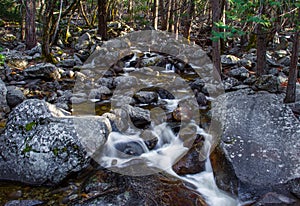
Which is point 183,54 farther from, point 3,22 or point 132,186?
point 3,22

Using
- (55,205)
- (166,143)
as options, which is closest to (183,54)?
(166,143)

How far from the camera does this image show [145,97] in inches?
375

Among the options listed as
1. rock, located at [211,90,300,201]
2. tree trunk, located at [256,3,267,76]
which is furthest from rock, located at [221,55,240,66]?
rock, located at [211,90,300,201]

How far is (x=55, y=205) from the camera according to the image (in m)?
4.71

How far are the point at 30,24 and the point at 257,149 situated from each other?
15.2m

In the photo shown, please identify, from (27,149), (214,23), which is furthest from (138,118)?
(214,23)

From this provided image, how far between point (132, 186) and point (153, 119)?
3202mm

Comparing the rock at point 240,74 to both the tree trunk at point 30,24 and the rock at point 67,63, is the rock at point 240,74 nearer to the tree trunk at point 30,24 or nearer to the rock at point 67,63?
the rock at point 67,63

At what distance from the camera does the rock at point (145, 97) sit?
9462mm

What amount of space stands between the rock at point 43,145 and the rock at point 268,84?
6147mm

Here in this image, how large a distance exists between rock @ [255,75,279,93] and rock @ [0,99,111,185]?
20.2 ft

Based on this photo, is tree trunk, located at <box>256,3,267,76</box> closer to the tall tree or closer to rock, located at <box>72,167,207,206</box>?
the tall tree

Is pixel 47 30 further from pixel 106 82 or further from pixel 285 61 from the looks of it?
pixel 285 61

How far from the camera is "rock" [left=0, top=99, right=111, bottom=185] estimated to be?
5.14 m
